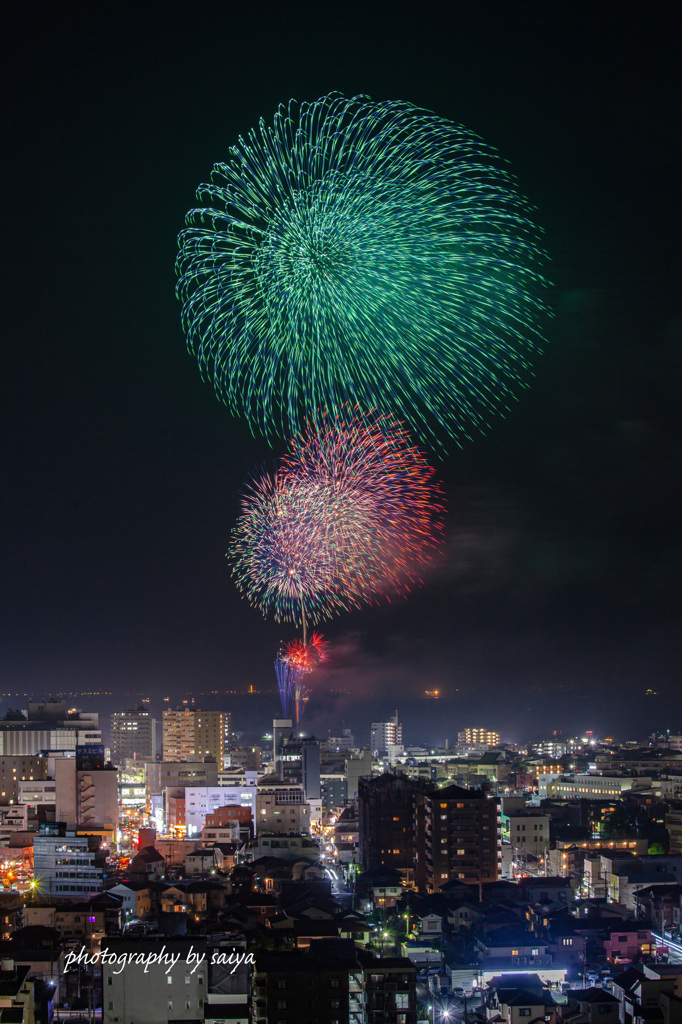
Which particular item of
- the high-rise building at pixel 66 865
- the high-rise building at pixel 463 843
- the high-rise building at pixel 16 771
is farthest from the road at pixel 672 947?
the high-rise building at pixel 16 771

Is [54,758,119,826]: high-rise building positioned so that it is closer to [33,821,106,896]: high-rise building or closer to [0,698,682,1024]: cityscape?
[0,698,682,1024]: cityscape

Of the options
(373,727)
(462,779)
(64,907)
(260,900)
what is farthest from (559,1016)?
(373,727)

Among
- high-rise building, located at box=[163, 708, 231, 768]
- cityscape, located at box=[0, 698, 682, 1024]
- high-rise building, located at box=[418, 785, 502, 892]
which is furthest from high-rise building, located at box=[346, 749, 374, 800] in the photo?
high-rise building, located at box=[418, 785, 502, 892]

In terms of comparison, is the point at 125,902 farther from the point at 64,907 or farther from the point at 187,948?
the point at 187,948

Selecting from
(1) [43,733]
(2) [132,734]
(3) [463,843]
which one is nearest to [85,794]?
(3) [463,843]

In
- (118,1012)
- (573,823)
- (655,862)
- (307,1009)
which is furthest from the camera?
(573,823)

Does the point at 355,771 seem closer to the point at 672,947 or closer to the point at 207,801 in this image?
the point at 207,801

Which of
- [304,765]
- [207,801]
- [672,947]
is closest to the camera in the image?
[672,947]
